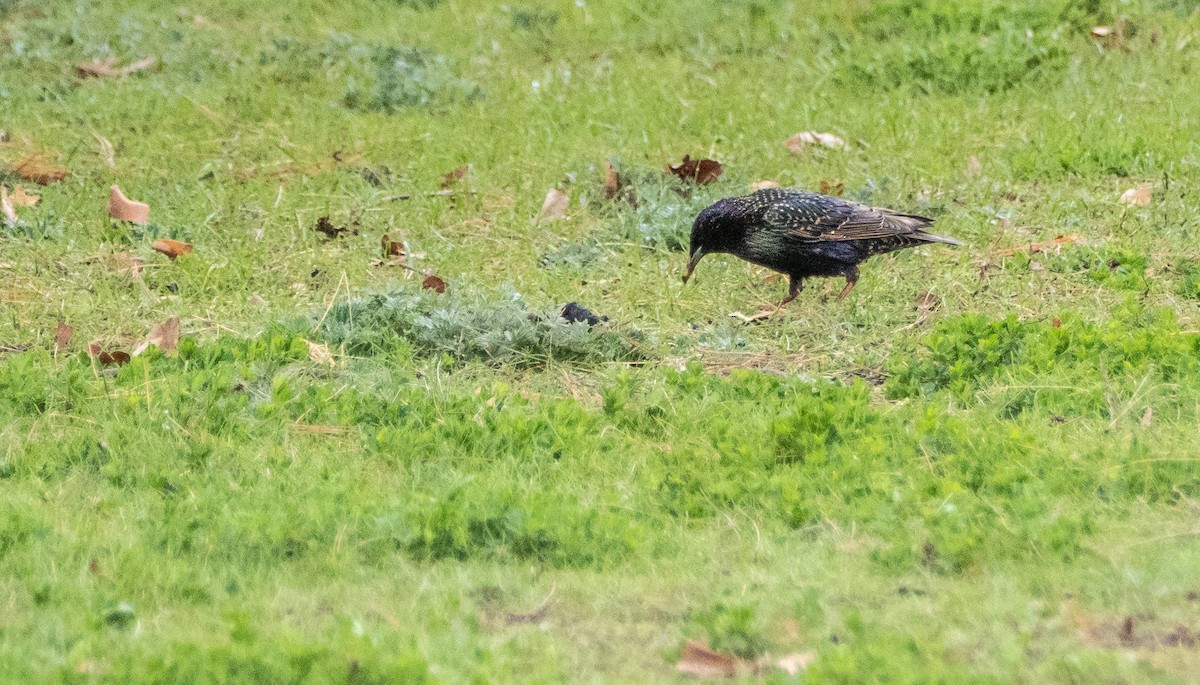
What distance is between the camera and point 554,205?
8625mm

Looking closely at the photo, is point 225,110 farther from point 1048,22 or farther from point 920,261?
point 1048,22

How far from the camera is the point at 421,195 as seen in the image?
8820mm

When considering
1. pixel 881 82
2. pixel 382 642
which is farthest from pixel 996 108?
pixel 382 642

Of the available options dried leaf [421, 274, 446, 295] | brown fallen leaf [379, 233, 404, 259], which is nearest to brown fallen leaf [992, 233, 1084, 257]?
dried leaf [421, 274, 446, 295]

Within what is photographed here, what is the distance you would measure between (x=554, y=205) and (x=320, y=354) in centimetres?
261

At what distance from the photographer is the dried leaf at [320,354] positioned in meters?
6.27

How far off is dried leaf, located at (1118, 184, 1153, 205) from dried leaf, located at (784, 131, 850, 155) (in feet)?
5.85

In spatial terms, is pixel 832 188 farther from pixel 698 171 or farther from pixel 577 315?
pixel 577 315

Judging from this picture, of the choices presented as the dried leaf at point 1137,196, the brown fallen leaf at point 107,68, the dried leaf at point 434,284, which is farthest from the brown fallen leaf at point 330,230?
the dried leaf at point 1137,196

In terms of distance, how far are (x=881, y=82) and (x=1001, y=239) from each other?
2996 mm

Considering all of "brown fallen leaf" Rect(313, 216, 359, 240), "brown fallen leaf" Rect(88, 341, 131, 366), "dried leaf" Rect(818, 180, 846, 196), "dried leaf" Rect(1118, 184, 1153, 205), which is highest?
"brown fallen leaf" Rect(88, 341, 131, 366)

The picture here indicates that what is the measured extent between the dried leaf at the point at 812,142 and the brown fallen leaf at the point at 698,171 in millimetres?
663

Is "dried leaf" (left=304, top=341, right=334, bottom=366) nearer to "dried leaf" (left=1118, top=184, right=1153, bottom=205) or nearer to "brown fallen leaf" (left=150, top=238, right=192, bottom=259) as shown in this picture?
"brown fallen leaf" (left=150, top=238, right=192, bottom=259)

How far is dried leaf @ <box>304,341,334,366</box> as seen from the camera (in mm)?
6270
